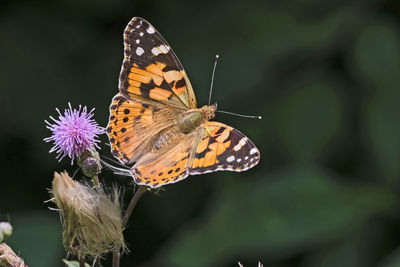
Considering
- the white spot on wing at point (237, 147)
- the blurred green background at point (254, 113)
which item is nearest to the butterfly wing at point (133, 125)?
the white spot on wing at point (237, 147)

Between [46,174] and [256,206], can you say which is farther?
[46,174]

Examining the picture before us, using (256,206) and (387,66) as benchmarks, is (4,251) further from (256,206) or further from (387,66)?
(387,66)

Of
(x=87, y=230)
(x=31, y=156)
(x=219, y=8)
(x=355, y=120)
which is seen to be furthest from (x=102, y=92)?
(x=87, y=230)

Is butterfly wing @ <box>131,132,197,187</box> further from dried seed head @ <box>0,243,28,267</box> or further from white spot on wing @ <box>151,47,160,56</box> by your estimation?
dried seed head @ <box>0,243,28,267</box>

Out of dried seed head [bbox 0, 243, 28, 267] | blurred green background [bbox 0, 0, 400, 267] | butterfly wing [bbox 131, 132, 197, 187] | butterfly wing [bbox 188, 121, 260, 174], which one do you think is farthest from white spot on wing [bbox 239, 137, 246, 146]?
blurred green background [bbox 0, 0, 400, 267]

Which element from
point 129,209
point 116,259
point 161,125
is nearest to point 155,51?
point 161,125
